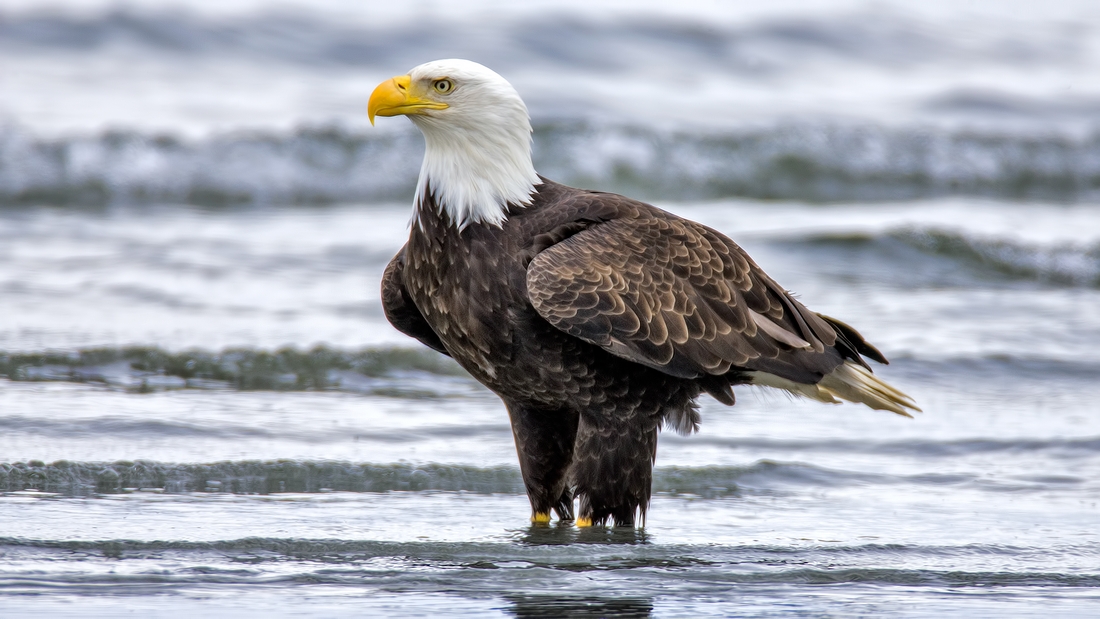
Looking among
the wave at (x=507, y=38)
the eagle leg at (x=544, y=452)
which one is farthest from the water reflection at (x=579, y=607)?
the wave at (x=507, y=38)

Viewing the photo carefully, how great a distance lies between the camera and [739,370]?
197 inches

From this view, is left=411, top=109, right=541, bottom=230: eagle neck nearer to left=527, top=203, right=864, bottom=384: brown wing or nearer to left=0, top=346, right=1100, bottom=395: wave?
left=527, top=203, right=864, bottom=384: brown wing

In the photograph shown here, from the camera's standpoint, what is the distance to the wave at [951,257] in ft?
32.6

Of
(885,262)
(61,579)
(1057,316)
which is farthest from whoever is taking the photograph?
(885,262)

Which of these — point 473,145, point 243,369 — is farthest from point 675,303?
point 243,369

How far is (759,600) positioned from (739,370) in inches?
42.2

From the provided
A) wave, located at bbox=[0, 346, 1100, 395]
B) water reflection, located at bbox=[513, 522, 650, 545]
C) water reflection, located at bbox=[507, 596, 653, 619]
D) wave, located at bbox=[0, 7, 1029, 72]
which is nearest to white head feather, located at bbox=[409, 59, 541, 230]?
water reflection, located at bbox=[513, 522, 650, 545]

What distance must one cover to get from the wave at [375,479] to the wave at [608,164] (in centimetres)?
705

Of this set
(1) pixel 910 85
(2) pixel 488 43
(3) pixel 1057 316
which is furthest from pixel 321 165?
(1) pixel 910 85

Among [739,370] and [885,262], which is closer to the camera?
[739,370]

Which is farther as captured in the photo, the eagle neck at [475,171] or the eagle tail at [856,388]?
the eagle tail at [856,388]

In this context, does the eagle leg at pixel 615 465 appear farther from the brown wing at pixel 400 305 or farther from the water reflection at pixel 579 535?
the brown wing at pixel 400 305

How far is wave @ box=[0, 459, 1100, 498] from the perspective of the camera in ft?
17.2

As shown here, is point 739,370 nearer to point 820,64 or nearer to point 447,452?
point 447,452
